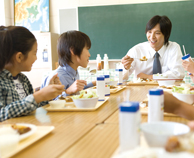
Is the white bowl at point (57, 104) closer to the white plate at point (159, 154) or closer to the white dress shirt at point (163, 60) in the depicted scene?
the white plate at point (159, 154)

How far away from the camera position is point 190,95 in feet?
4.37

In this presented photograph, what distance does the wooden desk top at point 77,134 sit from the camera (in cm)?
73

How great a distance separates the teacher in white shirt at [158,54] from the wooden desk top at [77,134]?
1747 millimetres

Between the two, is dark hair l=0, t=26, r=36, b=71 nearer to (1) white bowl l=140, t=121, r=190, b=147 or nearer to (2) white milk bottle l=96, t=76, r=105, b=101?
(2) white milk bottle l=96, t=76, r=105, b=101

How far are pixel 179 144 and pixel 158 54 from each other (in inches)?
108

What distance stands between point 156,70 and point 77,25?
2.64 metres

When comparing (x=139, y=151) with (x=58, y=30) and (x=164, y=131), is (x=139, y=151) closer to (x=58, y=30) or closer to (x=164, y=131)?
(x=164, y=131)

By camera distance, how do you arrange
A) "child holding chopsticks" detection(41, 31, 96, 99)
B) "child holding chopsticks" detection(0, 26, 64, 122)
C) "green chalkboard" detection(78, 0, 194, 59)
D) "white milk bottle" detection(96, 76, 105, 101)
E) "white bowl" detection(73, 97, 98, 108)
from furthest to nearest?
1. "green chalkboard" detection(78, 0, 194, 59)
2. "child holding chopsticks" detection(41, 31, 96, 99)
3. "white milk bottle" detection(96, 76, 105, 101)
4. "white bowl" detection(73, 97, 98, 108)
5. "child holding chopsticks" detection(0, 26, 64, 122)

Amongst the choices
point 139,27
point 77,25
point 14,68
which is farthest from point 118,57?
point 14,68

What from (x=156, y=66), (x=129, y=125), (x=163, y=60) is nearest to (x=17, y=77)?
(x=129, y=125)

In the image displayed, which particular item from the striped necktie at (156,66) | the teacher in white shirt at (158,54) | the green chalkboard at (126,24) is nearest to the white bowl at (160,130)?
the teacher in white shirt at (158,54)

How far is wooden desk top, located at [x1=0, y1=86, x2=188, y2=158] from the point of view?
0.73 meters

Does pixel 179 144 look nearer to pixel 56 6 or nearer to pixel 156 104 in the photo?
pixel 156 104

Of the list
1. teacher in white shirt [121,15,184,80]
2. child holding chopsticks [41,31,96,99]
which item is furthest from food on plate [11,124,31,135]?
teacher in white shirt [121,15,184,80]
